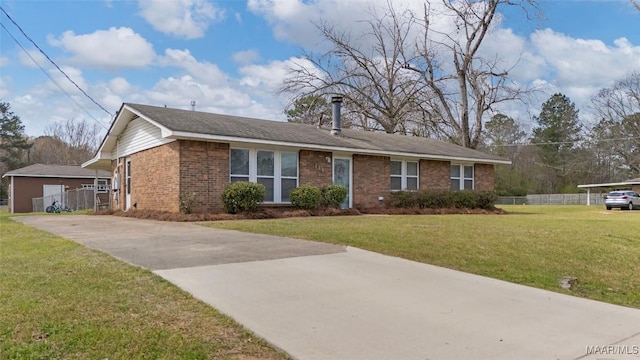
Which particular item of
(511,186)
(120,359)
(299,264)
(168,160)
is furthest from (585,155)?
(120,359)

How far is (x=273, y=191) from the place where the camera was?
16.4 meters

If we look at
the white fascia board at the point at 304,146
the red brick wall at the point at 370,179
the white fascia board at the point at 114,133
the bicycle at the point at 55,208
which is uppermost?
the white fascia board at the point at 114,133

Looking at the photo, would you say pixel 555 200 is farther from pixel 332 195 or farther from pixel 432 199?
pixel 332 195

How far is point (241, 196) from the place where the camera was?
14.3 metres

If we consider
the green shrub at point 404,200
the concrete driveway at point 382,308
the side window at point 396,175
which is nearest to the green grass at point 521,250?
the concrete driveway at point 382,308

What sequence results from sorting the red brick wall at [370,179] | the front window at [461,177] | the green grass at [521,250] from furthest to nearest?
the front window at [461,177] < the red brick wall at [370,179] < the green grass at [521,250]

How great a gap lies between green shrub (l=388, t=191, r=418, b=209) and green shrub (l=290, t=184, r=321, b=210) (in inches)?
168

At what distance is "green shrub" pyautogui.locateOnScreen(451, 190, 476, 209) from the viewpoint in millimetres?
19594

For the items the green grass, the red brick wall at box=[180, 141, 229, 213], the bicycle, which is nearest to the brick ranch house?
the red brick wall at box=[180, 141, 229, 213]

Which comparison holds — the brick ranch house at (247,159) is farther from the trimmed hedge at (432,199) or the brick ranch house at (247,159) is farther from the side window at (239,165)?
the trimmed hedge at (432,199)

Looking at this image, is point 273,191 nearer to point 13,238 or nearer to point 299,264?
point 13,238

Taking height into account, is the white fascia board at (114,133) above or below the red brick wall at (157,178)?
above

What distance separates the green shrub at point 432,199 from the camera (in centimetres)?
1917

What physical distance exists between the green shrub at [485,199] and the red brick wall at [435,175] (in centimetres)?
207
